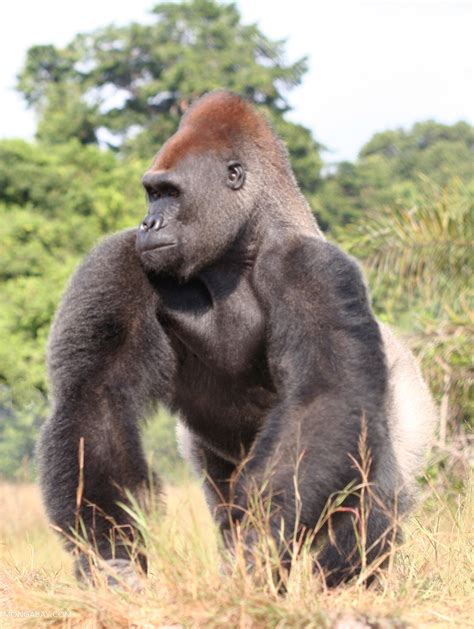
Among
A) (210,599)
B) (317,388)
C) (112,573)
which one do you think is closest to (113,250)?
(317,388)

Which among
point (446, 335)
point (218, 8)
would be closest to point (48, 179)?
point (446, 335)

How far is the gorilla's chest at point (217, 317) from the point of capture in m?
4.03

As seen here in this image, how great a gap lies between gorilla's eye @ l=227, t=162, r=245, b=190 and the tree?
67.9 ft

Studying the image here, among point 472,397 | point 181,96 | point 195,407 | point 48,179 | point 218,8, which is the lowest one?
point 472,397

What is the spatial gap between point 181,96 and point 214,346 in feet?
72.6

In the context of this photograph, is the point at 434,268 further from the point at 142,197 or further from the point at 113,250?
the point at 142,197

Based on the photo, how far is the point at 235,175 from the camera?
161 inches

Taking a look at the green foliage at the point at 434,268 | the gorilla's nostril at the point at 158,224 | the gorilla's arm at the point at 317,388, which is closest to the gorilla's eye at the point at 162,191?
the gorilla's nostril at the point at 158,224

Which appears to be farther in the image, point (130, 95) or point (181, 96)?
point (130, 95)

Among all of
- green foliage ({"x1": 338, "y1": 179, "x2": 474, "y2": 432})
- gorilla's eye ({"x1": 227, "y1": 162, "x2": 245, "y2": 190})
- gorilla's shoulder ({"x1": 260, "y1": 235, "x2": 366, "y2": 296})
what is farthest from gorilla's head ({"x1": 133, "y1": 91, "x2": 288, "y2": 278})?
green foliage ({"x1": 338, "y1": 179, "x2": 474, "y2": 432})

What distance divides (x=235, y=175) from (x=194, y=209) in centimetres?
23

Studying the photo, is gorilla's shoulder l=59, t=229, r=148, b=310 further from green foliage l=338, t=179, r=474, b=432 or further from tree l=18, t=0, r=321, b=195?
tree l=18, t=0, r=321, b=195

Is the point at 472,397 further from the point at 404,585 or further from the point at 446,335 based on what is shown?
the point at 404,585

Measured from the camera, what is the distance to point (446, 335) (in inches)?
329
